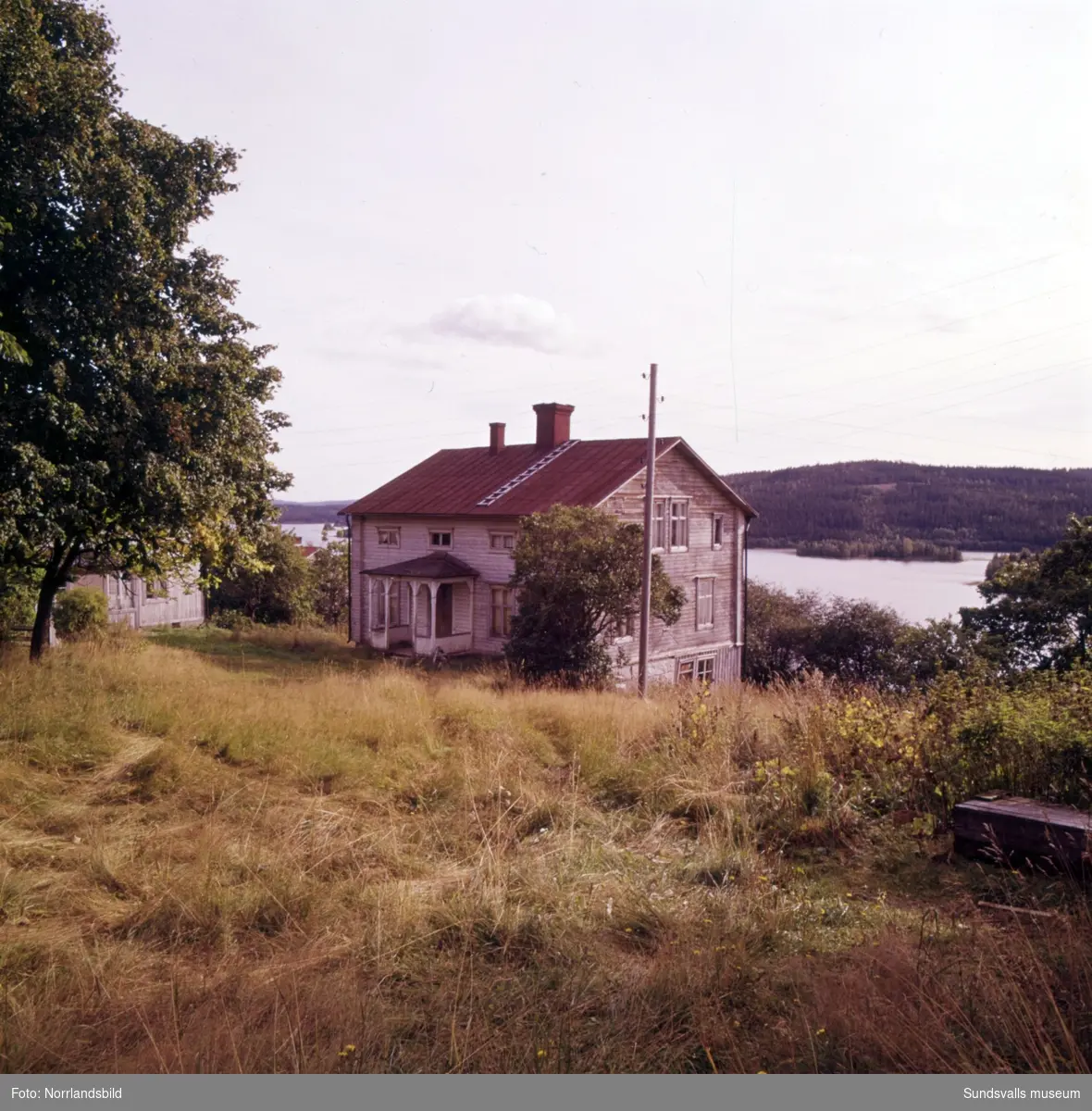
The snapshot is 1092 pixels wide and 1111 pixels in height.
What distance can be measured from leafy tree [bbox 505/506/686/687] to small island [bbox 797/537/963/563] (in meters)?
6.66

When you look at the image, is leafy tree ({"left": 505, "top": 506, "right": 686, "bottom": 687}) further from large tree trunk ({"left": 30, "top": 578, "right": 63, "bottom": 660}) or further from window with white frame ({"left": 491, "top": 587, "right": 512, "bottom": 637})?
large tree trunk ({"left": 30, "top": 578, "right": 63, "bottom": 660})

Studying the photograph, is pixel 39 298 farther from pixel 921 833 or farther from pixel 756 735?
pixel 921 833

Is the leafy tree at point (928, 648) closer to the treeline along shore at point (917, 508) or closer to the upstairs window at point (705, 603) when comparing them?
the treeline along shore at point (917, 508)

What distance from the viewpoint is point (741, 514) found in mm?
32625

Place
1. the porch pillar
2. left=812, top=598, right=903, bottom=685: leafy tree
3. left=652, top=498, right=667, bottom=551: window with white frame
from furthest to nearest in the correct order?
left=812, top=598, right=903, bottom=685: leafy tree, the porch pillar, left=652, top=498, right=667, bottom=551: window with white frame

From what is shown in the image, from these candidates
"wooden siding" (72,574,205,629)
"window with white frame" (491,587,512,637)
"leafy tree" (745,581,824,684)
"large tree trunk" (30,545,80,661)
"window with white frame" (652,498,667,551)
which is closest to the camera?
"large tree trunk" (30,545,80,661)

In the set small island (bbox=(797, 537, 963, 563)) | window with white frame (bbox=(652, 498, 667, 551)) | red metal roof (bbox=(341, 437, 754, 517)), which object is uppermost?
red metal roof (bbox=(341, 437, 754, 517))

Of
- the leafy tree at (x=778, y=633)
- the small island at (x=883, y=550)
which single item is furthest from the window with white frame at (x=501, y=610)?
the leafy tree at (x=778, y=633)

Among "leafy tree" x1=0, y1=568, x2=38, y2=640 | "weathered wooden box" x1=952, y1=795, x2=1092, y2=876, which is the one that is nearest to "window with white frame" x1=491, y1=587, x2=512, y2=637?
"leafy tree" x1=0, y1=568, x2=38, y2=640

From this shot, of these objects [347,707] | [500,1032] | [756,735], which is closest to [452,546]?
[347,707]

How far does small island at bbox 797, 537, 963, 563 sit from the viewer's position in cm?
2042

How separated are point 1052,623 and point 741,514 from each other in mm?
11533

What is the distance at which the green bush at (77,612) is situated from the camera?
2161 cm

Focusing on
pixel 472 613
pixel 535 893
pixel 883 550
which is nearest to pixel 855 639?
pixel 883 550
